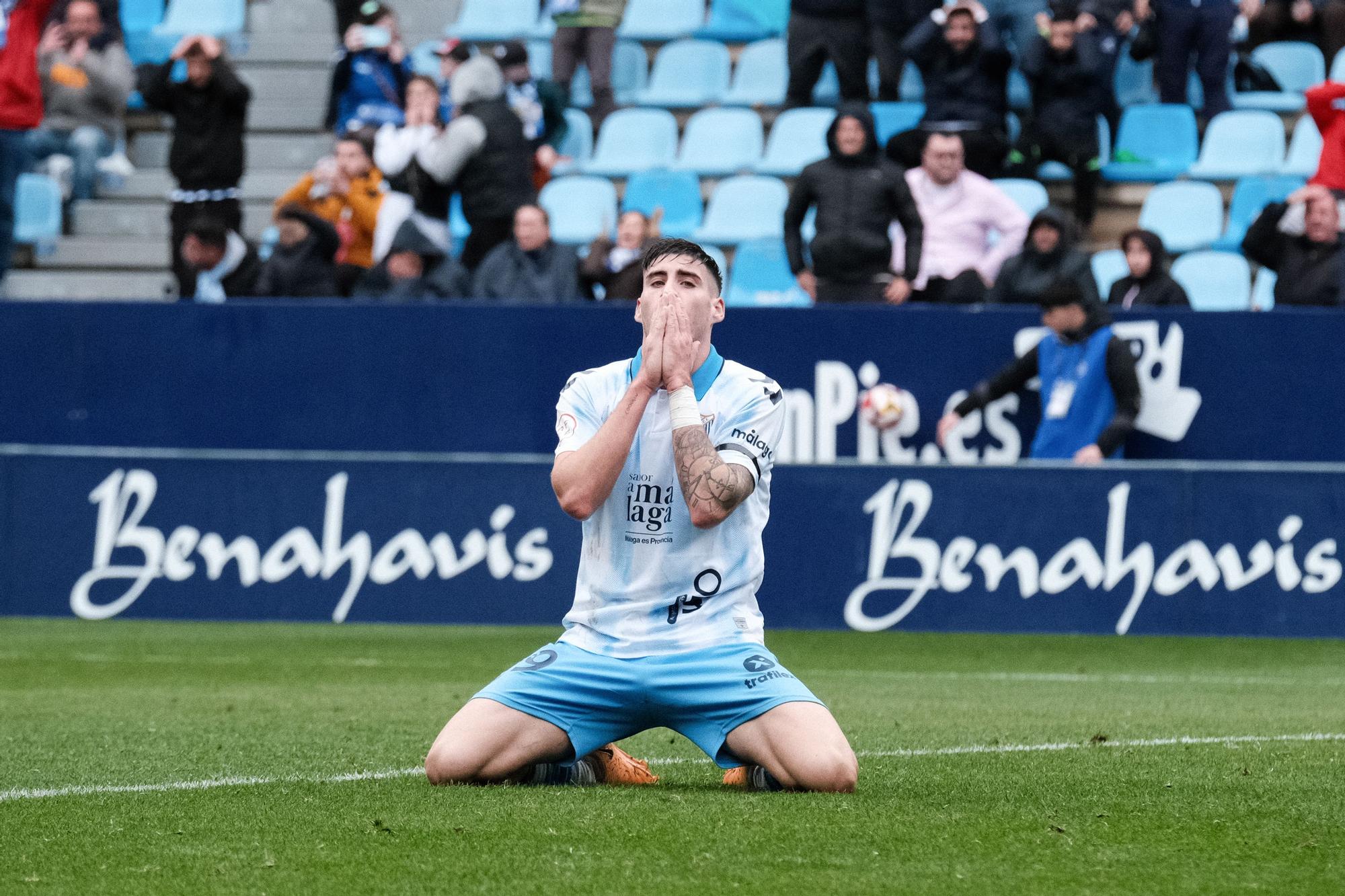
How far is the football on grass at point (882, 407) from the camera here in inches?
514

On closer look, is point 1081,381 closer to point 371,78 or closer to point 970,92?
point 970,92

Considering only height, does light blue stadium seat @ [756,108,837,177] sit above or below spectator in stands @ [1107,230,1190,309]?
above

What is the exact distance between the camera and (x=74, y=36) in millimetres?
17109

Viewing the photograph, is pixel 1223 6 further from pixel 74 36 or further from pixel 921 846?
pixel 921 846

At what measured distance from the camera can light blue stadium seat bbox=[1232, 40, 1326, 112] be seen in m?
16.1

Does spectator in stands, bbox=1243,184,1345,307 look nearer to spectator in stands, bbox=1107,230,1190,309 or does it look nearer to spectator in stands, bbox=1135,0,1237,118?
spectator in stands, bbox=1107,230,1190,309

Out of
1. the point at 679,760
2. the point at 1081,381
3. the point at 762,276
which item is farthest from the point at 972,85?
the point at 679,760

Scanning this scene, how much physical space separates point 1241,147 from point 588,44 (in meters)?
5.37

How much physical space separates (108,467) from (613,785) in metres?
7.44

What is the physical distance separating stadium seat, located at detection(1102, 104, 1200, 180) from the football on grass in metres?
3.65

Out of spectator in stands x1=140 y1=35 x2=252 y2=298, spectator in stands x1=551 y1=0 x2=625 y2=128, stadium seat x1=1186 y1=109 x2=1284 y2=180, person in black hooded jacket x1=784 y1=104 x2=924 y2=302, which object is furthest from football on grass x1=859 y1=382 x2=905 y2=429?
spectator in stands x1=140 y1=35 x2=252 y2=298

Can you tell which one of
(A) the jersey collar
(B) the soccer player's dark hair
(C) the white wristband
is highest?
(B) the soccer player's dark hair

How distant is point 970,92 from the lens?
14844mm

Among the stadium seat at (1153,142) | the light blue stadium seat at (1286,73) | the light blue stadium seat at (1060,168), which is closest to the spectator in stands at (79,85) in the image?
the light blue stadium seat at (1060,168)
